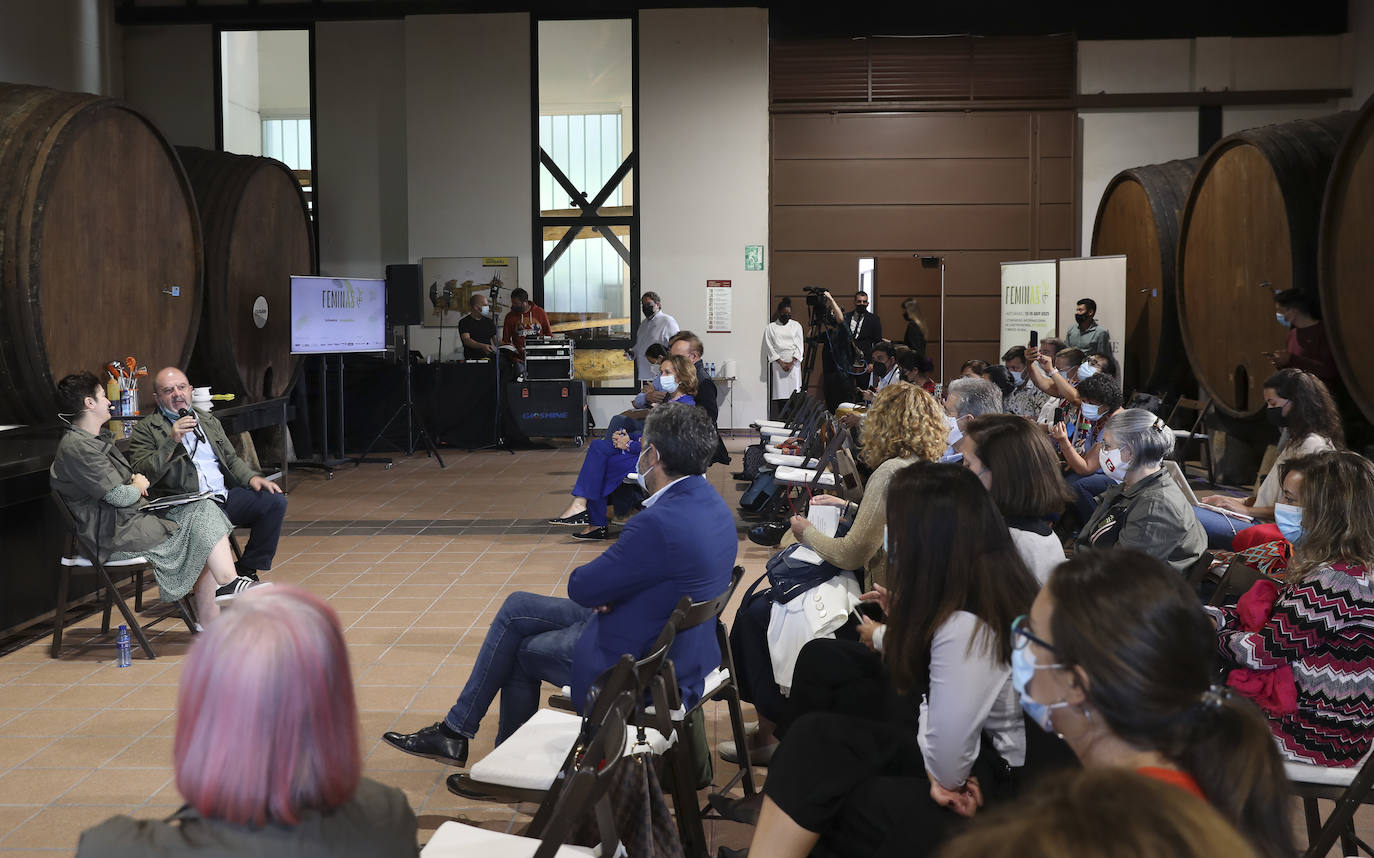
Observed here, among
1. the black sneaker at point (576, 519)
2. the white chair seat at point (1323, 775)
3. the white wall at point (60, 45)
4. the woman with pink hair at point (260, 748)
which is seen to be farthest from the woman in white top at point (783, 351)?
the woman with pink hair at point (260, 748)

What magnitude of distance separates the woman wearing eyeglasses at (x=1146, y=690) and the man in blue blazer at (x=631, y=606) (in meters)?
1.38

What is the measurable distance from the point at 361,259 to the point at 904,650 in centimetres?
1188

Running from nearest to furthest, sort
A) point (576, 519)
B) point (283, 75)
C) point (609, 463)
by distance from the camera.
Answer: point (609, 463)
point (576, 519)
point (283, 75)

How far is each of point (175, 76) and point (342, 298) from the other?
5.08 meters

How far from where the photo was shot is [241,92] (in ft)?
44.1

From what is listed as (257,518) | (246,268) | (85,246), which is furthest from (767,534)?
(246,268)

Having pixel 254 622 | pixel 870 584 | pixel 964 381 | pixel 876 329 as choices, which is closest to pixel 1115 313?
pixel 876 329

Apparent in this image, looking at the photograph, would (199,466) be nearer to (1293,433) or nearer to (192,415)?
(192,415)

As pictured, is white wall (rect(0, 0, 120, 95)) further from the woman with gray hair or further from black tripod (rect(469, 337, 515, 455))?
the woman with gray hair

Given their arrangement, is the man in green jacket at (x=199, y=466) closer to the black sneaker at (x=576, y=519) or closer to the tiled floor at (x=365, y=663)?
the tiled floor at (x=365, y=663)

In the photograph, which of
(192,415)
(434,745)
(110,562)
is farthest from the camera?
(192,415)

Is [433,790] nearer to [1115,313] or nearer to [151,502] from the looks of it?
[151,502]

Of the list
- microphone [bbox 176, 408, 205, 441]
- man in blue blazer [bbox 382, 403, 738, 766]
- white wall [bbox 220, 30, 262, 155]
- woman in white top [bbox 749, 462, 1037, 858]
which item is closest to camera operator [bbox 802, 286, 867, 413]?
microphone [bbox 176, 408, 205, 441]

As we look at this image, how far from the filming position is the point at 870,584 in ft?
11.9
